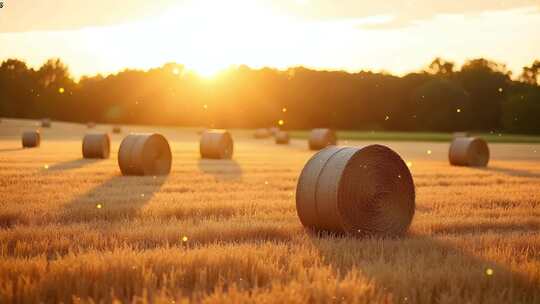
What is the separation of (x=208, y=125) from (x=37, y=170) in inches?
2586

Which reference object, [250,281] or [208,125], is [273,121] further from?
[250,281]

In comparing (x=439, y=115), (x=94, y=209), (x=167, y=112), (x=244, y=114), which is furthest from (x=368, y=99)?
(x=94, y=209)

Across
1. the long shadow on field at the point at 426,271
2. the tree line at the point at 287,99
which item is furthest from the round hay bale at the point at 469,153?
the tree line at the point at 287,99

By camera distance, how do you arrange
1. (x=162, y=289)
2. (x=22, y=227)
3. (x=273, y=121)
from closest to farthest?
1. (x=162, y=289)
2. (x=22, y=227)
3. (x=273, y=121)

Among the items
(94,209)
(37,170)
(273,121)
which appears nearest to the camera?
(94,209)

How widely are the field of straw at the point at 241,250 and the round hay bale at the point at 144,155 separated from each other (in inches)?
157

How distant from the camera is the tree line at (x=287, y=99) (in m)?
77.6

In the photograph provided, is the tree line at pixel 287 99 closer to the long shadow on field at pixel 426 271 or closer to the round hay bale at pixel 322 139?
the round hay bale at pixel 322 139

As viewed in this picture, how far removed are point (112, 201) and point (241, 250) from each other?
530 centimetres

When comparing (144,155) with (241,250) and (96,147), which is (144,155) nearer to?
(96,147)

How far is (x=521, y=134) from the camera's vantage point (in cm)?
7325

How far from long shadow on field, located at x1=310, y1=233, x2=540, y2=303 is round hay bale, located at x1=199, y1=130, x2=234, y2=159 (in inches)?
734

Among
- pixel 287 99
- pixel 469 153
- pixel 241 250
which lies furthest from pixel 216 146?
pixel 287 99

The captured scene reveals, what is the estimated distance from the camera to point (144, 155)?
18.0 metres
